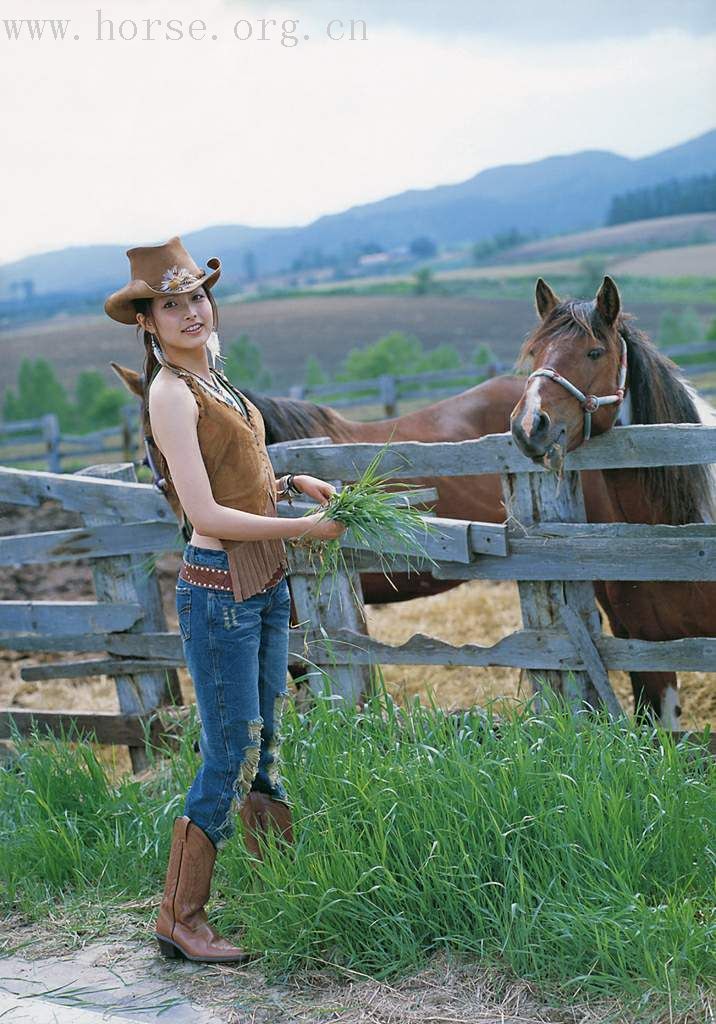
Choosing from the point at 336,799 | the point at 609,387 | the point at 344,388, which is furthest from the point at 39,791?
the point at 344,388

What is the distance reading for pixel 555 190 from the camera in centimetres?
4897

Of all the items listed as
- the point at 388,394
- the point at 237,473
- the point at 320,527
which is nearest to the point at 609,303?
the point at 320,527

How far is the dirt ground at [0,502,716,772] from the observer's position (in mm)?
5602

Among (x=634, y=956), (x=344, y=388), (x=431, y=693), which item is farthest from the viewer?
(x=344, y=388)

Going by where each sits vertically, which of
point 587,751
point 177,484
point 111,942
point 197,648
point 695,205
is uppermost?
point 695,205

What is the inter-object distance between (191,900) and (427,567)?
1.97 metres

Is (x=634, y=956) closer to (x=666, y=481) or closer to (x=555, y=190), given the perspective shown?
(x=666, y=481)

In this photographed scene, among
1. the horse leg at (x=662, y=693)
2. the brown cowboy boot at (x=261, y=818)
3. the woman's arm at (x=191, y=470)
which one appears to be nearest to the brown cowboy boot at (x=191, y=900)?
the brown cowboy boot at (x=261, y=818)

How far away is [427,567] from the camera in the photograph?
454 cm

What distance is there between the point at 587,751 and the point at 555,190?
162ft

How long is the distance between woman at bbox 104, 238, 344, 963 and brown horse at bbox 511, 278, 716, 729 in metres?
1.17

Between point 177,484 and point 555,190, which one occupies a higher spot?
point 555,190

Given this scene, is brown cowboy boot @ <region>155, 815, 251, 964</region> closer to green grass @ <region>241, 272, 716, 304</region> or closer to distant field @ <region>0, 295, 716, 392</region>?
distant field @ <region>0, 295, 716, 392</region>

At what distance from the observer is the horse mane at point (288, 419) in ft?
16.9
